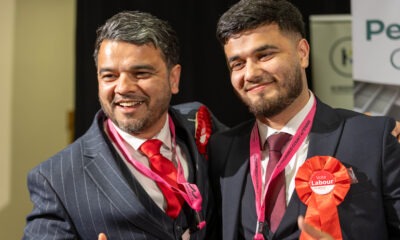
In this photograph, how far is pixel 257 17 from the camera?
177 cm

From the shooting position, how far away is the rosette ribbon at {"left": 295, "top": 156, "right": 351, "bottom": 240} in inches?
61.6

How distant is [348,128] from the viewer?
1.72m

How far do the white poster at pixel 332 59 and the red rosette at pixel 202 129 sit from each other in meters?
1.54

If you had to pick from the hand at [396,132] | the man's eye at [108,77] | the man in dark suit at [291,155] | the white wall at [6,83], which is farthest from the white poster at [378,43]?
the white wall at [6,83]

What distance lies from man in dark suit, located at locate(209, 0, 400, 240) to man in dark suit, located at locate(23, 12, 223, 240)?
0.61ft

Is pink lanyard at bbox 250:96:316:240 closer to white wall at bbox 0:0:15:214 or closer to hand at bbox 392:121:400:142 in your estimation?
hand at bbox 392:121:400:142

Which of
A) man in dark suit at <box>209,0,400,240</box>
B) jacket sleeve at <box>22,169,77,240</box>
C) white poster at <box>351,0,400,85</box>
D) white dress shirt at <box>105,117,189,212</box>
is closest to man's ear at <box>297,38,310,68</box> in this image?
man in dark suit at <box>209,0,400,240</box>

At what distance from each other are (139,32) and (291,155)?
79 centimetres

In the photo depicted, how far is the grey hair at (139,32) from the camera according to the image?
1.86 m

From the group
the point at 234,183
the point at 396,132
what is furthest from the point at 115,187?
the point at 396,132

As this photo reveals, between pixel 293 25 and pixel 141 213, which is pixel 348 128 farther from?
pixel 141 213

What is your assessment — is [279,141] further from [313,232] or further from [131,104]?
[131,104]

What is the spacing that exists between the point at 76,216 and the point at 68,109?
7.06 feet

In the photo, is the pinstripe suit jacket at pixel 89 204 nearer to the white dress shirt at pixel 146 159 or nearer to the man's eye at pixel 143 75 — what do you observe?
the white dress shirt at pixel 146 159
